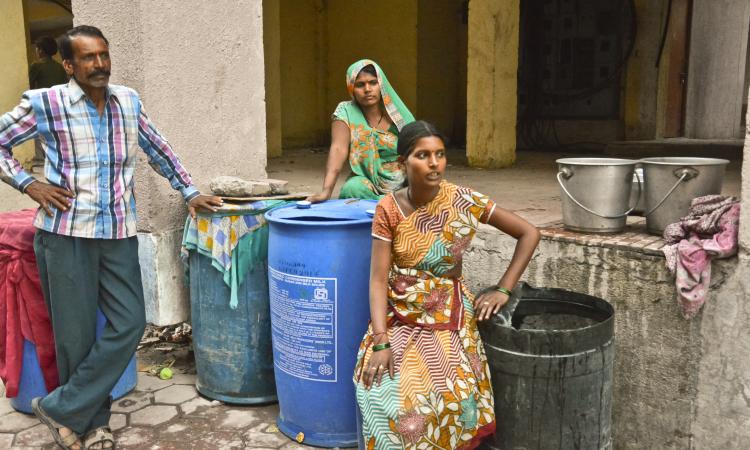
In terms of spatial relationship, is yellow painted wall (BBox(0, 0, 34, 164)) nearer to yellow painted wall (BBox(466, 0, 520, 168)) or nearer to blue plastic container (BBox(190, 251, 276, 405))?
yellow painted wall (BBox(466, 0, 520, 168))

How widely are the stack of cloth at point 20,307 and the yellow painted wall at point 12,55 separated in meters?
4.52

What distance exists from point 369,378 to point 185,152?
6.46ft

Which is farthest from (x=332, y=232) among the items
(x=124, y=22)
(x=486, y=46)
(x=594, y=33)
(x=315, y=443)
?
(x=594, y=33)

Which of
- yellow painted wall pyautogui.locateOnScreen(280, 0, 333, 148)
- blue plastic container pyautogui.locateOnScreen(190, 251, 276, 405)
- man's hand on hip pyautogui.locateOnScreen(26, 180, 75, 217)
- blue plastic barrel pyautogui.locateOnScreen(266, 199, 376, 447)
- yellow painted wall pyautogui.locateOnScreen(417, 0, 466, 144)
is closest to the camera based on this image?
man's hand on hip pyautogui.locateOnScreen(26, 180, 75, 217)

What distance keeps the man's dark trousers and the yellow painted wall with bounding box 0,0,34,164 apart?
16.6 ft

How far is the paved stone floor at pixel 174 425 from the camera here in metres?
3.16

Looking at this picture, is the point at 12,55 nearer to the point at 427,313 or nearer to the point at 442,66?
the point at 442,66

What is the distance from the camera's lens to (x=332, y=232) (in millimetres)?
2951

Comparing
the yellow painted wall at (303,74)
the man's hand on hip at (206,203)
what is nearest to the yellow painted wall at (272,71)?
the yellow painted wall at (303,74)

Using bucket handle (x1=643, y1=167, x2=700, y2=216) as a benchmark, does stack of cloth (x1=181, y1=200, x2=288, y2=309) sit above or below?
below

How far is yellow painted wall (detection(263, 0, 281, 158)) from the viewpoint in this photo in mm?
8398

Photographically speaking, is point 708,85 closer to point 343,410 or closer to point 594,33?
point 594,33

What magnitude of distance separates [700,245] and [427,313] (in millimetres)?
1123

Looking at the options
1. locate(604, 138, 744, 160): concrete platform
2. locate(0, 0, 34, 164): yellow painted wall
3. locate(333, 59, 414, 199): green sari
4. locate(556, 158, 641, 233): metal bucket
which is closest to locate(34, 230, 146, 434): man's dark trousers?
locate(333, 59, 414, 199): green sari
